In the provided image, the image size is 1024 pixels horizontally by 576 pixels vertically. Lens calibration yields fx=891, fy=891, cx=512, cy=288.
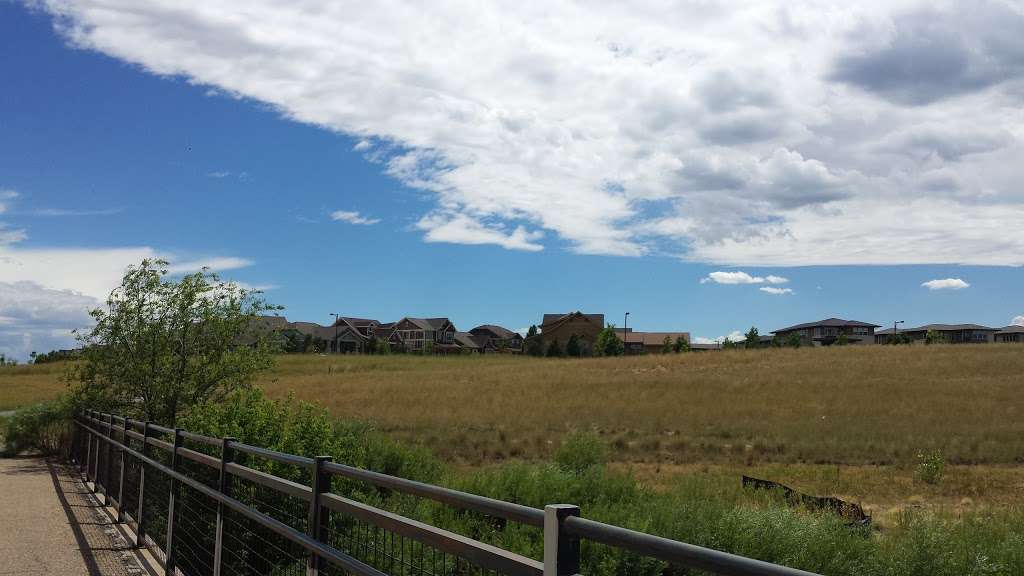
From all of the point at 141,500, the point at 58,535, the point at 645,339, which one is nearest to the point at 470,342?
the point at 645,339

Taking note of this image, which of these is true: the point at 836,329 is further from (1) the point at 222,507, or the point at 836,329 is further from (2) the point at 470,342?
(1) the point at 222,507

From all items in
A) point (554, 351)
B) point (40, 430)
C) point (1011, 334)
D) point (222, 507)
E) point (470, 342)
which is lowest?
point (40, 430)

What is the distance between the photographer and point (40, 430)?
87.4 feet

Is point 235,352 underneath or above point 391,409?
above

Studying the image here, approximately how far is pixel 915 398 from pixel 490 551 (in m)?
48.5

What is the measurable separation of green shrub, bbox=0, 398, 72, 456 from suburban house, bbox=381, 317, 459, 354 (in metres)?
113

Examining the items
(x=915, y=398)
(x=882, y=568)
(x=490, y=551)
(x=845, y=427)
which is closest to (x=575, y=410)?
(x=845, y=427)

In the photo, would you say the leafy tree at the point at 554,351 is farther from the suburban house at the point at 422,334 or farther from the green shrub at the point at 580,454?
the green shrub at the point at 580,454

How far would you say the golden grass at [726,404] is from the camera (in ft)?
101

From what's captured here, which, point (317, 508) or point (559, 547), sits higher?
point (559, 547)

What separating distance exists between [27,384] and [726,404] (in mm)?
57379

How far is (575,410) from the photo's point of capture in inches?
1719

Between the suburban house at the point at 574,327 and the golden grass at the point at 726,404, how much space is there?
2592 inches

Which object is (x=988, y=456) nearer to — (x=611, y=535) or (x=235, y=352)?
(x=235, y=352)
